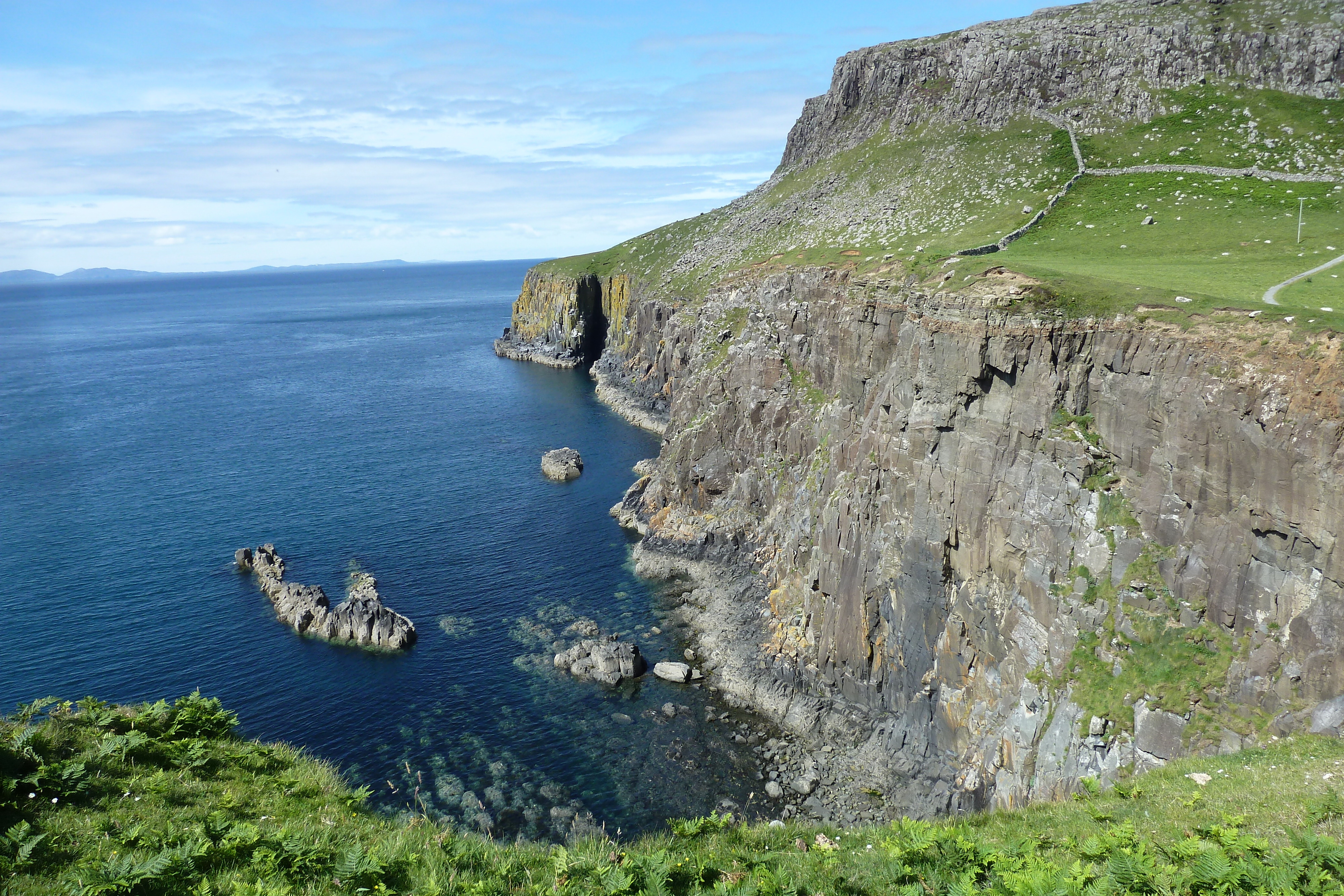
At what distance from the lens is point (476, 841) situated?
17469mm

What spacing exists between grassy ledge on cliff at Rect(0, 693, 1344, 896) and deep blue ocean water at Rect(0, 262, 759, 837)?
55.5 feet

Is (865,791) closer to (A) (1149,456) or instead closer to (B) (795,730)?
(B) (795,730)

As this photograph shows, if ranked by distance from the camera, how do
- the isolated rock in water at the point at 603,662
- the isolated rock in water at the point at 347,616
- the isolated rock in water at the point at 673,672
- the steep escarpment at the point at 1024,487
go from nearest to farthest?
1. the steep escarpment at the point at 1024,487
2. the isolated rock in water at the point at 673,672
3. the isolated rock in water at the point at 603,662
4. the isolated rock in water at the point at 347,616

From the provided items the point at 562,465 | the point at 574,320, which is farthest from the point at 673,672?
the point at 574,320

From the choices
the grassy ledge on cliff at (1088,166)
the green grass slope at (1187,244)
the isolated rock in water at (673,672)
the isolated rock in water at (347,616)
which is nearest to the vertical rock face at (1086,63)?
the grassy ledge on cliff at (1088,166)

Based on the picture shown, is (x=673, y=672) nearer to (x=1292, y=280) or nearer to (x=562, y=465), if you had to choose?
(x=1292, y=280)

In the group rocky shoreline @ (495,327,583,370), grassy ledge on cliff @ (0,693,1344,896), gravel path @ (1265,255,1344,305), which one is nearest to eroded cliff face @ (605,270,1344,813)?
gravel path @ (1265,255,1344,305)

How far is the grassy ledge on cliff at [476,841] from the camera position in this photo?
46.2ft

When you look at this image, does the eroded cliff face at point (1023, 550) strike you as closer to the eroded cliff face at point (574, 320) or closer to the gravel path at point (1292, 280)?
the gravel path at point (1292, 280)

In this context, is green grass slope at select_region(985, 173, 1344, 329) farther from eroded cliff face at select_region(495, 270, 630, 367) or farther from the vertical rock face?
eroded cliff face at select_region(495, 270, 630, 367)

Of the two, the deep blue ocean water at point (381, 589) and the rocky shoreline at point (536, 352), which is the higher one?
the rocky shoreline at point (536, 352)

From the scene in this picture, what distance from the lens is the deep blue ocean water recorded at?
4497 cm

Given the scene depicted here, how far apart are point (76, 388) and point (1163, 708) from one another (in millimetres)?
181155

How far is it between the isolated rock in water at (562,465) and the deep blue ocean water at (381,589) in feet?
4.17
